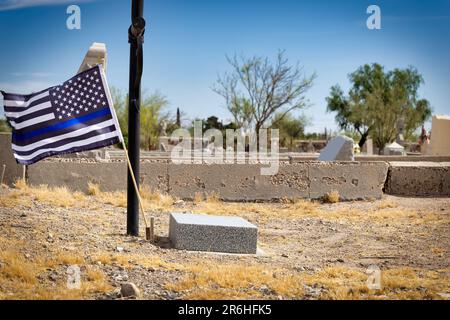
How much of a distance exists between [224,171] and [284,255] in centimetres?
626

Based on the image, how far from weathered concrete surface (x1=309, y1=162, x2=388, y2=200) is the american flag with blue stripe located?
7.81m

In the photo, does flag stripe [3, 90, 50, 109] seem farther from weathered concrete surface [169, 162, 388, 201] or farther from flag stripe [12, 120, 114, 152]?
weathered concrete surface [169, 162, 388, 201]

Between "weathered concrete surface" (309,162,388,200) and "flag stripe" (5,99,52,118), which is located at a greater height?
"flag stripe" (5,99,52,118)

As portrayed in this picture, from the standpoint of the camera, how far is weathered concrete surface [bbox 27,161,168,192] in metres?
14.4

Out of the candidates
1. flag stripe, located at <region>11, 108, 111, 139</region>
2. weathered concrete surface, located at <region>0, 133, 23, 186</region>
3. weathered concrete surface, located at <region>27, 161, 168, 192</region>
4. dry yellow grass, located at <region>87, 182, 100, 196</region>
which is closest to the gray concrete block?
flag stripe, located at <region>11, 108, 111, 139</region>

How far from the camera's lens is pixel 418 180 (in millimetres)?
16812

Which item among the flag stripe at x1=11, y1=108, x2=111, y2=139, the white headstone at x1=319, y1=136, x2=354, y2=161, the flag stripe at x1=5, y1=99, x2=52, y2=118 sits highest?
the flag stripe at x1=5, y1=99, x2=52, y2=118

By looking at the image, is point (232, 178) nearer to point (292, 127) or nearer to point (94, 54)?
point (94, 54)

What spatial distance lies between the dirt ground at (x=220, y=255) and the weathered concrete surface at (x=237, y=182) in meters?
0.63

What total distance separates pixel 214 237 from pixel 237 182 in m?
6.35

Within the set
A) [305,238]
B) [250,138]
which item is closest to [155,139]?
[250,138]

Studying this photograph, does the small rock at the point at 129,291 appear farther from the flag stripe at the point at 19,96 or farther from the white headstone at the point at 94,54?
the white headstone at the point at 94,54

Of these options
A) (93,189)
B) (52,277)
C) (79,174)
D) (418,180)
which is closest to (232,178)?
(93,189)

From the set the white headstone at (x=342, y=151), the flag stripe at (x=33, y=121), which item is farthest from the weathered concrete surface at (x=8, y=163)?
the white headstone at (x=342, y=151)
